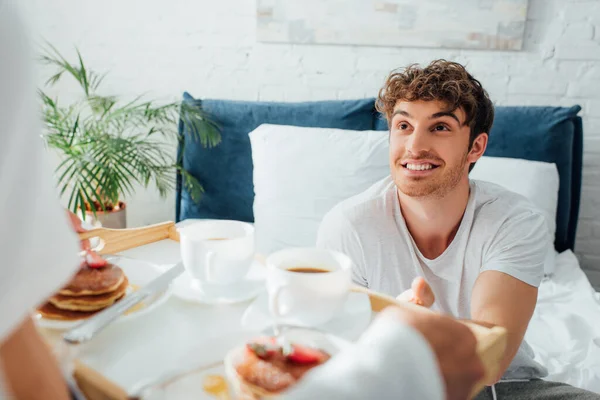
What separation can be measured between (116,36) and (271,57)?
0.79 m

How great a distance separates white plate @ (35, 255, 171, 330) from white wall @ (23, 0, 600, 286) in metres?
1.73

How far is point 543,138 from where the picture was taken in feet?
7.07

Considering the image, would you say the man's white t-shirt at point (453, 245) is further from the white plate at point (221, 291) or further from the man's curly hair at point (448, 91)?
the white plate at point (221, 291)

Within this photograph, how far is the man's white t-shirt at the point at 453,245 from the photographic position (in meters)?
1.37

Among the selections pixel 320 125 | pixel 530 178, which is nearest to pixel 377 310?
pixel 530 178

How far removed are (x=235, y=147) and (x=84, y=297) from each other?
65.7 inches

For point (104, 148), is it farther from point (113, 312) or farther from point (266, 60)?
point (113, 312)

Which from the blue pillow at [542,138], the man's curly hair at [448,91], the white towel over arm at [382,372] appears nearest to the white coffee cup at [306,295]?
the white towel over arm at [382,372]

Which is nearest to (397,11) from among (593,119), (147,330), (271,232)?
(593,119)

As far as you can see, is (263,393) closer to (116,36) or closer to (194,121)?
(194,121)

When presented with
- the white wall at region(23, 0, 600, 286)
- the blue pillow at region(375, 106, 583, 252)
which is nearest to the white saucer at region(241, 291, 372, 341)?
the blue pillow at region(375, 106, 583, 252)

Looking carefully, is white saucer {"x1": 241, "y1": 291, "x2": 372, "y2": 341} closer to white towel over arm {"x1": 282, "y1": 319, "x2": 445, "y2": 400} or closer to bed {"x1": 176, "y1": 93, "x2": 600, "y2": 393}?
white towel over arm {"x1": 282, "y1": 319, "x2": 445, "y2": 400}

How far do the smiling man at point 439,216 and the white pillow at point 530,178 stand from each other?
50cm

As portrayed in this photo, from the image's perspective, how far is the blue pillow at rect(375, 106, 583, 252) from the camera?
7.08 ft
